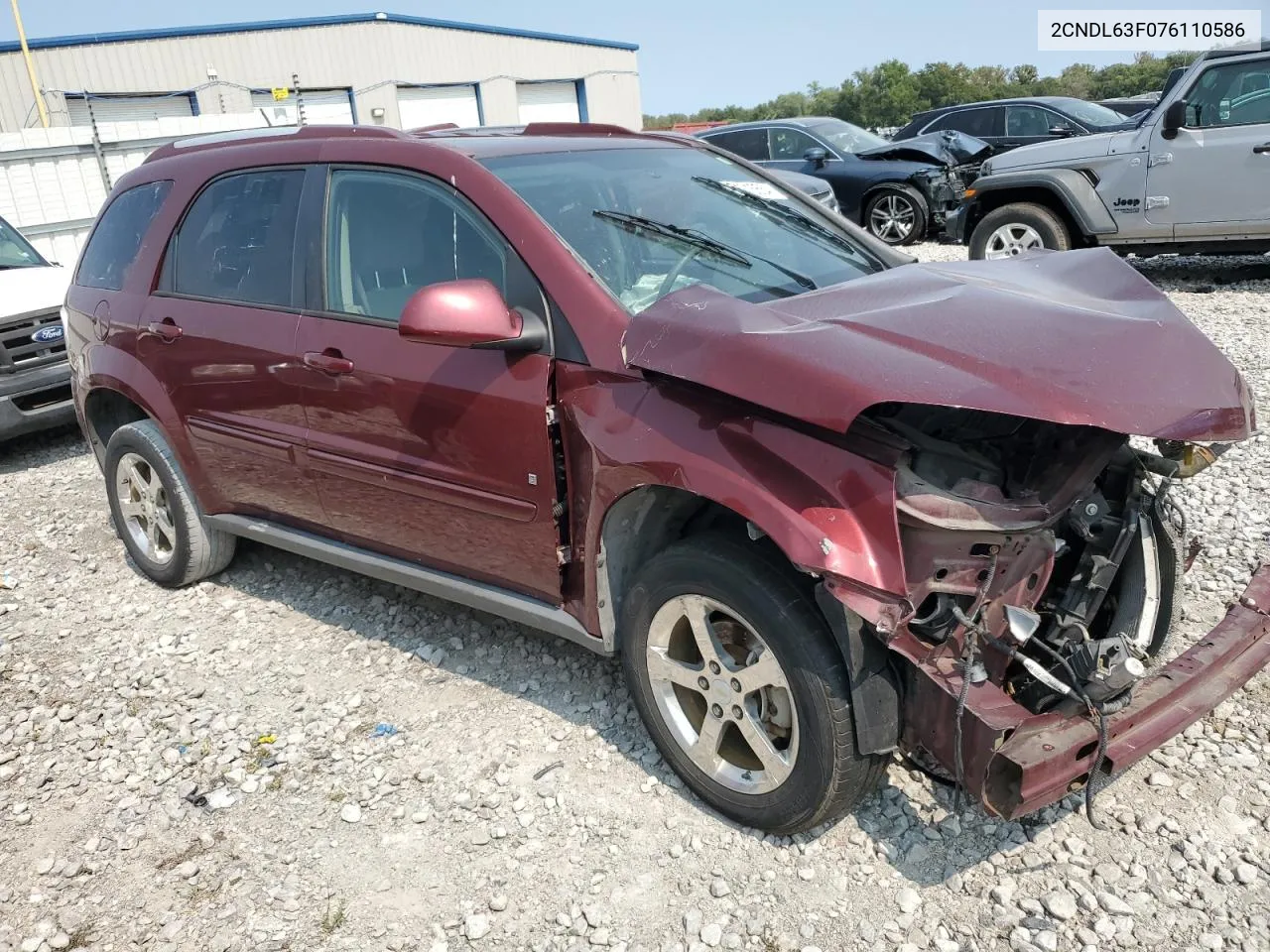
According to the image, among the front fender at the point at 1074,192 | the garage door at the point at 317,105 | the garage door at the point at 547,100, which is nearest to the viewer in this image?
the front fender at the point at 1074,192

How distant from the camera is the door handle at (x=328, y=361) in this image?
3.30 m

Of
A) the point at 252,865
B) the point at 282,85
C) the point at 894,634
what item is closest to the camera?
the point at 894,634

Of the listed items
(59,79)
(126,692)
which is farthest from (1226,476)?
(59,79)

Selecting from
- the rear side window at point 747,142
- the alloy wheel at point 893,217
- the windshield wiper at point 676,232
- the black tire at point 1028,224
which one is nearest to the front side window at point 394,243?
the windshield wiper at point 676,232

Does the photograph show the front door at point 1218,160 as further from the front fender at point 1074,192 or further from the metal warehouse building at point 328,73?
the metal warehouse building at point 328,73

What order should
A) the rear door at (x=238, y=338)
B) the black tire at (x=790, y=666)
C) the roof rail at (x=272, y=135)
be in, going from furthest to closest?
1. the rear door at (x=238, y=338)
2. the roof rail at (x=272, y=135)
3. the black tire at (x=790, y=666)

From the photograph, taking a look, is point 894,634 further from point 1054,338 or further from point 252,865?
point 252,865

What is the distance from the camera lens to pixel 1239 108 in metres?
8.05

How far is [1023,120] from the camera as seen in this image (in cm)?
1397

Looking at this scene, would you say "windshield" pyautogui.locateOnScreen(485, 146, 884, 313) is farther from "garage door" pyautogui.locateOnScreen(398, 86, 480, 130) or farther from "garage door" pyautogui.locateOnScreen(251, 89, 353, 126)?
"garage door" pyautogui.locateOnScreen(398, 86, 480, 130)

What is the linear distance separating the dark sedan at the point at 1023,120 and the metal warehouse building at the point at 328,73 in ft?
35.1

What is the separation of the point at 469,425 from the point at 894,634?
56.9 inches

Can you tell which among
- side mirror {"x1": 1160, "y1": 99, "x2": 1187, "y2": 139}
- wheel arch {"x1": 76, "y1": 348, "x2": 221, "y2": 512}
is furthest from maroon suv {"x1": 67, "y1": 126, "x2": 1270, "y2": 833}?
side mirror {"x1": 1160, "y1": 99, "x2": 1187, "y2": 139}

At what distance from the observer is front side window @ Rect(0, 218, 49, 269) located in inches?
301
